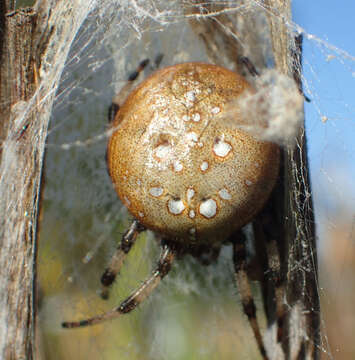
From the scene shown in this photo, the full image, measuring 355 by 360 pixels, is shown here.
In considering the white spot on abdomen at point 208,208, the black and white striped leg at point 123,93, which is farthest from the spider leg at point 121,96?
the white spot on abdomen at point 208,208

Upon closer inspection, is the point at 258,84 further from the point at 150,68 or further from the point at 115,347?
the point at 115,347

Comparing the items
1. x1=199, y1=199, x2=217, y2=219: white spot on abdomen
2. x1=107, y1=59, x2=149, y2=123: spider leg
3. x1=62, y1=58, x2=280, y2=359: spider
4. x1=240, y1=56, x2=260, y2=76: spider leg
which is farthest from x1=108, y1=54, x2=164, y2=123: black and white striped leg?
x1=199, y1=199, x2=217, y2=219: white spot on abdomen

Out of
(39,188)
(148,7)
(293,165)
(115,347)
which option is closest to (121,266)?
(115,347)

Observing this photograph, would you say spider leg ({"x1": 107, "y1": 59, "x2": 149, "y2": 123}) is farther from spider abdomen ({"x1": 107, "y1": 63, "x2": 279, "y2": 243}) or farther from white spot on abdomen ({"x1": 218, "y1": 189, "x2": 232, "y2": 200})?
white spot on abdomen ({"x1": 218, "y1": 189, "x2": 232, "y2": 200})

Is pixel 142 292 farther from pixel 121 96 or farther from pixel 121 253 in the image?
pixel 121 96

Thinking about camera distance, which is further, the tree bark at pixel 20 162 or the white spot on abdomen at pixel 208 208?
the white spot on abdomen at pixel 208 208

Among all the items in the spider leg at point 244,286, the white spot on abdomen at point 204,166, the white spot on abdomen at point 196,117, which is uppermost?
the white spot on abdomen at point 196,117

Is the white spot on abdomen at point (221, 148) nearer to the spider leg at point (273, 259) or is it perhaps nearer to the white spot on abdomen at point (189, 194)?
the white spot on abdomen at point (189, 194)
